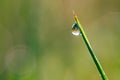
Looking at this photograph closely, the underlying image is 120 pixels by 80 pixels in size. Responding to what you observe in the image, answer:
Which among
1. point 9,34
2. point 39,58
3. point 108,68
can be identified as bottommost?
point 108,68

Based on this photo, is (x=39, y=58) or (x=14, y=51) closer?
(x=39, y=58)

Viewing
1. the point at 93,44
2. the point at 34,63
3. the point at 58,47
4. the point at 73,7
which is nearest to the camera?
the point at 34,63

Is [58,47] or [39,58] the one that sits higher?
[58,47]

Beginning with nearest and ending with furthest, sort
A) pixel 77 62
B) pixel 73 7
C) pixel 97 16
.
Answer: pixel 77 62 → pixel 97 16 → pixel 73 7

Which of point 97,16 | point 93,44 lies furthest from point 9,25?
point 97,16

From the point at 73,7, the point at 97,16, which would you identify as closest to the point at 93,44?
the point at 97,16

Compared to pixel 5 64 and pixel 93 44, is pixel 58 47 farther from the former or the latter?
pixel 5 64
